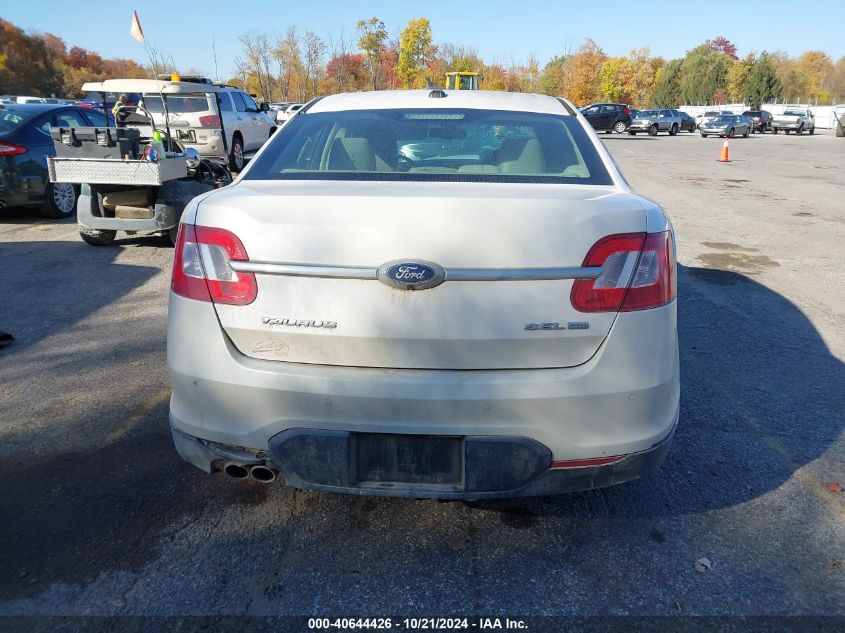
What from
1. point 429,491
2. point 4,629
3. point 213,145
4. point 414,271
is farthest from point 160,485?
point 213,145

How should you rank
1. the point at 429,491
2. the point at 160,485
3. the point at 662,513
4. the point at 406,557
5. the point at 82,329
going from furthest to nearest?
the point at 82,329 < the point at 160,485 < the point at 662,513 < the point at 406,557 < the point at 429,491

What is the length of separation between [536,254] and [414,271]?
399 mm

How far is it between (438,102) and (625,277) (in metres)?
1.69

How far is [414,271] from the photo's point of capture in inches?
84.2

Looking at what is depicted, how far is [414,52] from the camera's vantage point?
6303cm

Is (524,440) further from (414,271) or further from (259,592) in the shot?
(259,592)

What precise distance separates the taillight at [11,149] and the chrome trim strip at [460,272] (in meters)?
8.53

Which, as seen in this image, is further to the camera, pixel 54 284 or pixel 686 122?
pixel 686 122

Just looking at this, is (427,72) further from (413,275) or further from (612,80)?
(413,275)

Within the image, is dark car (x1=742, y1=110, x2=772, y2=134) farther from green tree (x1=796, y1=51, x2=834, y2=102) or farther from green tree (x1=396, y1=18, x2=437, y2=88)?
green tree (x1=796, y1=51, x2=834, y2=102)

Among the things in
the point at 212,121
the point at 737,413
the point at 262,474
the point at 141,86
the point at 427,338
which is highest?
the point at 141,86

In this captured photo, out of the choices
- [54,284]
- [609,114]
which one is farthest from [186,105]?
[609,114]

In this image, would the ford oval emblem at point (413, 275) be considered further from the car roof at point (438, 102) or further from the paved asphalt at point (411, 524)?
the car roof at point (438, 102)

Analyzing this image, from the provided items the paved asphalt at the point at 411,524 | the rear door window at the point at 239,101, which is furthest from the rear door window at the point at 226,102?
the paved asphalt at the point at 411,524
